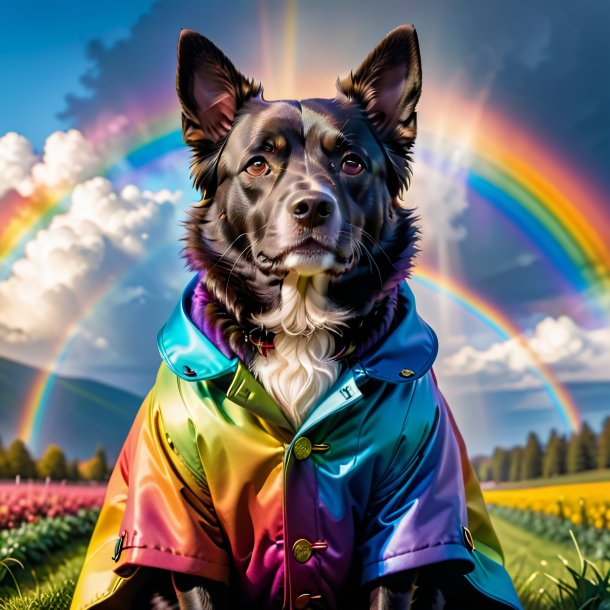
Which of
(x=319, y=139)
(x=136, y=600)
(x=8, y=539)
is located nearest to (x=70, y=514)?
(x=8, y=539)

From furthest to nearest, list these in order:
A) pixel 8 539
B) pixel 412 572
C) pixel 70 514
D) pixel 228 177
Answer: pixel 70 514
pixel 8 539
pixel 228 177
pixel 412 572

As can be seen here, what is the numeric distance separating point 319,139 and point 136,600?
1.92 metres

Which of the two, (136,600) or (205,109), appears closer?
(136,600)

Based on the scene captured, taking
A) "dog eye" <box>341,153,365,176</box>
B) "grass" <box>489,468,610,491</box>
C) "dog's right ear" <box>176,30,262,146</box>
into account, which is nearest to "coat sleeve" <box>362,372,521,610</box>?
"dog eye" <box>341,153,365,176</box>

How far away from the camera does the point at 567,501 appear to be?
6676mm

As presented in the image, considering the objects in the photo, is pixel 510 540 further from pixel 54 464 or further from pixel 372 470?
pixel 54 464

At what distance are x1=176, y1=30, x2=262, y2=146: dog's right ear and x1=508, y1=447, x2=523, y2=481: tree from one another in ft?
17.3

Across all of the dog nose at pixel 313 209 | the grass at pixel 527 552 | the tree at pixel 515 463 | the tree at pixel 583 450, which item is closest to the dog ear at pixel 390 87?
the dog nose at pixel 313 209

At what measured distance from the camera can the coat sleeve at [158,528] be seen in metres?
2.91

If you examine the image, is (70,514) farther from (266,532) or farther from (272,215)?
(272,215)

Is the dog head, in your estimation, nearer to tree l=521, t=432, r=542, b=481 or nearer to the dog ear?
the dog ear

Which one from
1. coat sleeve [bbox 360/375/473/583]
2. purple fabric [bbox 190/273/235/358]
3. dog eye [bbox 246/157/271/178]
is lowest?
coat sleeve [bbox 360/375/473/583]

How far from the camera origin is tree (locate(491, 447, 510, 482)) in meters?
7.62

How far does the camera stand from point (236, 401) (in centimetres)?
298
